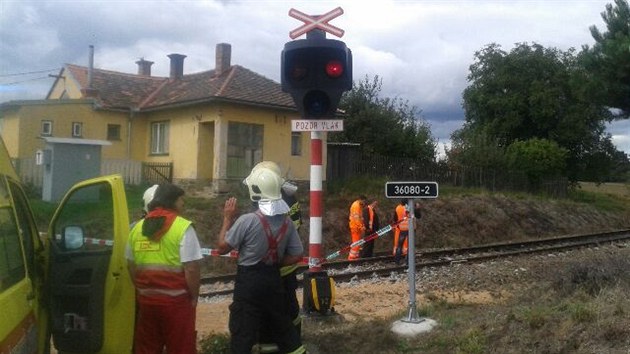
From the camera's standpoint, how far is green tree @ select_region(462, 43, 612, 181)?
48.5 metres

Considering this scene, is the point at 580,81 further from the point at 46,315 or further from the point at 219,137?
the point at 46,315

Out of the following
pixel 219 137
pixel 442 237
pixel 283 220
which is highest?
pixel 219 137

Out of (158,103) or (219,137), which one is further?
(158,103)

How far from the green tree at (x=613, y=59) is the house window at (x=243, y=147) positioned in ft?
41.2

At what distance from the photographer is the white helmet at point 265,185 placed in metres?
5.31

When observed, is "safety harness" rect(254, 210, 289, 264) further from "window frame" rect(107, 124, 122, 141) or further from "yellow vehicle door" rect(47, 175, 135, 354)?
"window frame" rect(107, 124, 122, 141)

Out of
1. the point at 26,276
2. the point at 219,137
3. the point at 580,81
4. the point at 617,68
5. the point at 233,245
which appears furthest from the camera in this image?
the point at 219,137

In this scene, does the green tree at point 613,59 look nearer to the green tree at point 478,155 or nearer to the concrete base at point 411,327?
the concrete base at point 411,327

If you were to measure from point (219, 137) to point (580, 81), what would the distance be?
1212 cm

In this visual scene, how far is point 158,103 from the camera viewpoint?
87.6ft

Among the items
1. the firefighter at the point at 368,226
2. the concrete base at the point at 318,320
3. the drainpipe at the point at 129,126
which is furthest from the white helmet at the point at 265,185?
the drainpipe at the point at 129,126

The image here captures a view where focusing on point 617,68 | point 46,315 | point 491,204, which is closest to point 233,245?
point 46,315

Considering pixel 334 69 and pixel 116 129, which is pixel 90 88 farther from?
pixel 334 69

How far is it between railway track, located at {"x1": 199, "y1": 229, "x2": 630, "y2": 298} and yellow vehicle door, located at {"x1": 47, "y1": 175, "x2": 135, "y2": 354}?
20.7 feet
